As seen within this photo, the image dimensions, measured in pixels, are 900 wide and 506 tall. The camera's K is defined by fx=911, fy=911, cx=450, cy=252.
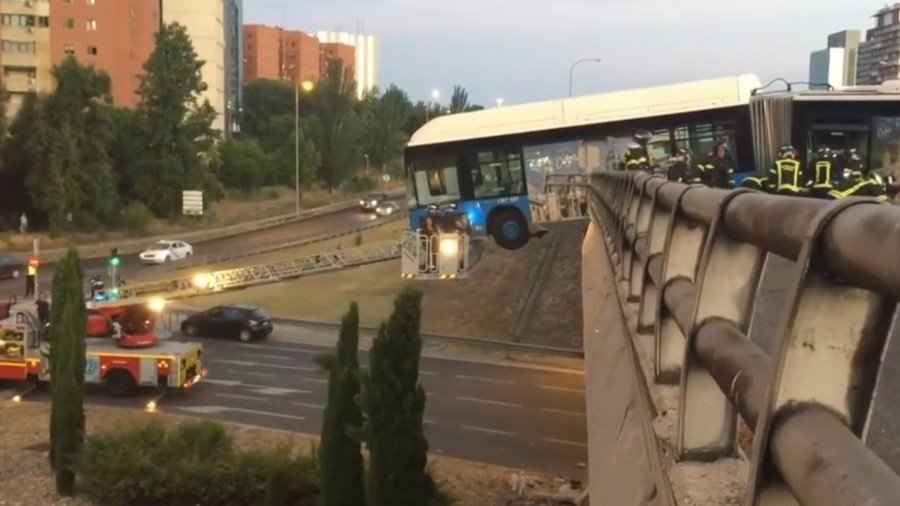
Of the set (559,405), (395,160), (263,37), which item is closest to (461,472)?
(559,405)

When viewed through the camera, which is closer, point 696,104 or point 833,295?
point 833,295

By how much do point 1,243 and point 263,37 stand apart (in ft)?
353

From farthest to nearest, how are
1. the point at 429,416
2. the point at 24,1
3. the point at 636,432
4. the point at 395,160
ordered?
1. the point at 395,160
2. the point at 24,1
3. the point at 429,416
4. the point at 636,432

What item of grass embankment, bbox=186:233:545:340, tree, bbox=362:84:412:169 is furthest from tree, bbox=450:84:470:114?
grass embankment, bbox=186:233:545:340

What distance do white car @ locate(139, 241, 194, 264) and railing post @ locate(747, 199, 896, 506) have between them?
47304mm

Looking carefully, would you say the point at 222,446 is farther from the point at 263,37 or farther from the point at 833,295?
the point at 263,37

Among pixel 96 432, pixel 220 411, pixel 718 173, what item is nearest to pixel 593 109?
pixel 718 173

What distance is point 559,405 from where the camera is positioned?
23.2 metres

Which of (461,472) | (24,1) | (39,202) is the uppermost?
(24,1)

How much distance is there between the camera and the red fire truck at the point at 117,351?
24.0 m

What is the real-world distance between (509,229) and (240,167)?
57480mm

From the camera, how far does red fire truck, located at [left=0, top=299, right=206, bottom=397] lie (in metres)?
24.0

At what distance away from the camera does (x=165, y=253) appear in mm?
46844

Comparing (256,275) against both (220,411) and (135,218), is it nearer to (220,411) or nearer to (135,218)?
(220,411)
